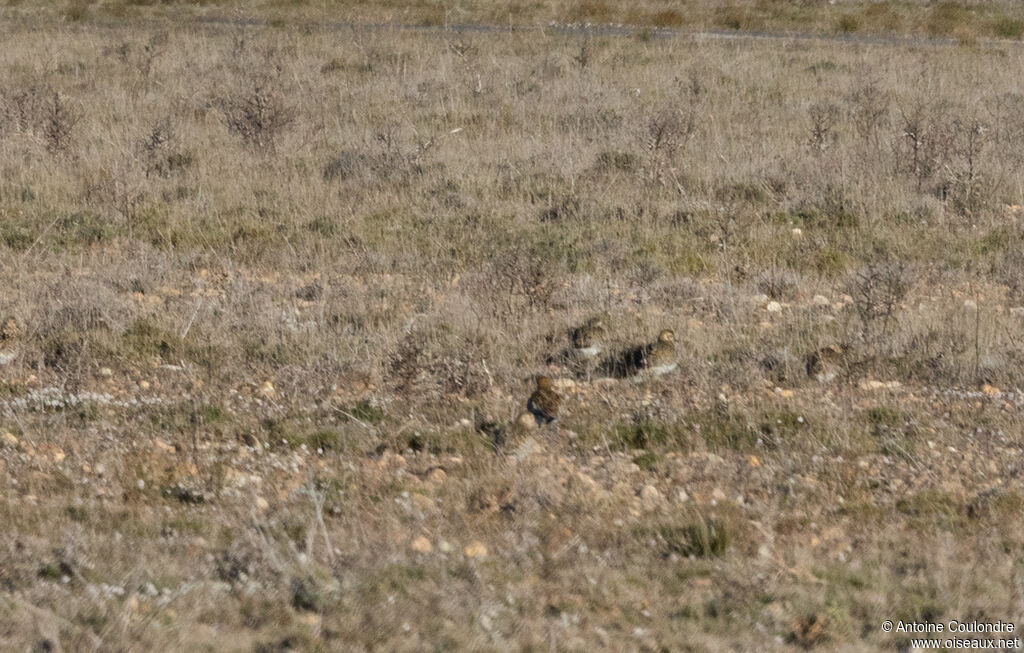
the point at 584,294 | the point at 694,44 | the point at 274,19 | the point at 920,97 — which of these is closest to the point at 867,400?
the point at 584,294

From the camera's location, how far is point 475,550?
4.17 meters

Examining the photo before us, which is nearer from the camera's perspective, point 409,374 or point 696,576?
point 696,576

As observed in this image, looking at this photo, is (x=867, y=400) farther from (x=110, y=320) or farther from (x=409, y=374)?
(x=110, y=320)

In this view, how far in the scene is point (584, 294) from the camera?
7469 mm

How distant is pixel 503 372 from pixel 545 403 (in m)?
0.73

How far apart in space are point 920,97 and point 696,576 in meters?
11.8

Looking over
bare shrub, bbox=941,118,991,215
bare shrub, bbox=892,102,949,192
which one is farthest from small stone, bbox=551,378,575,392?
bare shrub, bbox=892,102,949,192

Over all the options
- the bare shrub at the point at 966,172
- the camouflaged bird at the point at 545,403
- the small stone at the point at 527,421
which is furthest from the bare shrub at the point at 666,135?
the small stone at the point at 527,421

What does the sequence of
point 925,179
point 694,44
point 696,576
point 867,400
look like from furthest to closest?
point 694,44, point 925,179, point 867,400, point 696,576

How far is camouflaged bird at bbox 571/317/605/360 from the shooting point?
649 cm

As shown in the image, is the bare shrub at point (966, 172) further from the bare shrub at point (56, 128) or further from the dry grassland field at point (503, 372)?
the bare shrub at point (56, 128)

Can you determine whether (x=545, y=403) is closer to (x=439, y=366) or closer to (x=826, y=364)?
(x=439, y=366)

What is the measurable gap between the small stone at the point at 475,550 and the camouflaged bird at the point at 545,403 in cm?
140

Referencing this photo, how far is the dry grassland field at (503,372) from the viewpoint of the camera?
150 inches
